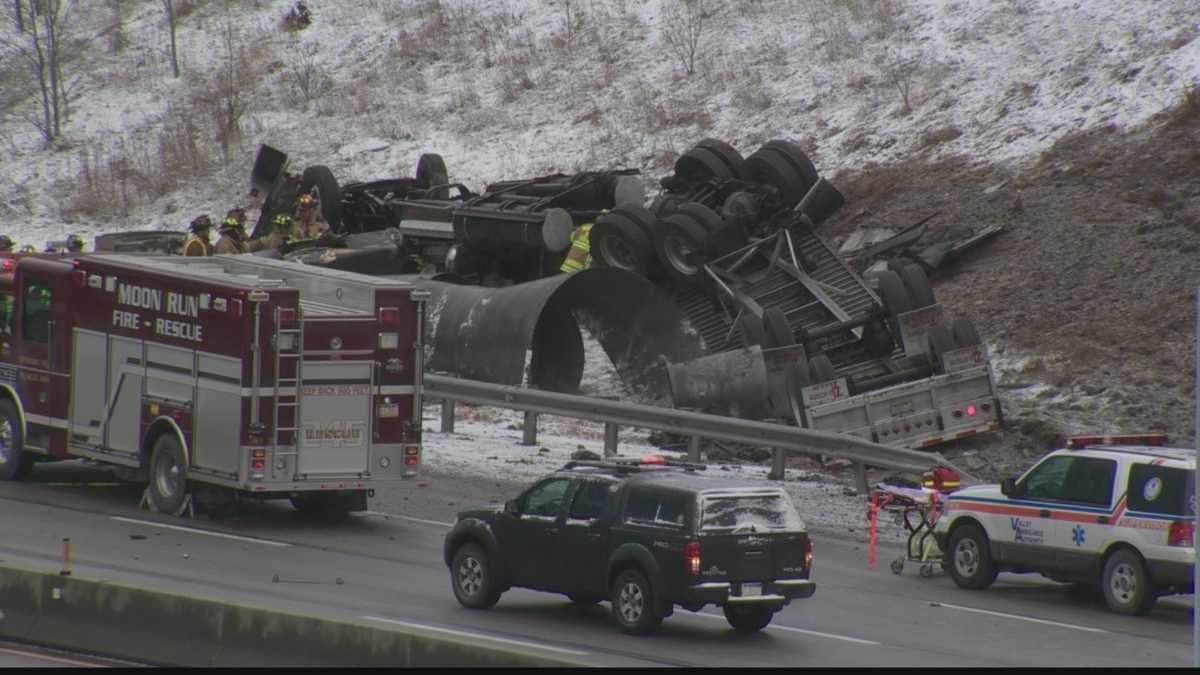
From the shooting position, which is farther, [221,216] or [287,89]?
[287,89]

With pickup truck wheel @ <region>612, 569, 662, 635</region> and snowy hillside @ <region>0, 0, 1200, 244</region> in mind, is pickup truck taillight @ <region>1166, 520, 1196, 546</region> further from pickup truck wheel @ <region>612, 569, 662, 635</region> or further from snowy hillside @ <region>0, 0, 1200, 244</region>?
snowy hillside @ <region>0, 0, 1200, 244</region>

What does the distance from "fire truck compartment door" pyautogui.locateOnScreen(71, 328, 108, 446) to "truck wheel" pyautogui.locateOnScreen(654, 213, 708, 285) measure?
8.22 metres

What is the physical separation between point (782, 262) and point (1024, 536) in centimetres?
861

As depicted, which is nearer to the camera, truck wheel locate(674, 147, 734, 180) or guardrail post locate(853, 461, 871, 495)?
guardrail post locate(853, 461, 871, 495)

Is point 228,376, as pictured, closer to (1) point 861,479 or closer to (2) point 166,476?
(2) point 166,476

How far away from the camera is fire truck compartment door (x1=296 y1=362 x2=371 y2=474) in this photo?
17.2 m

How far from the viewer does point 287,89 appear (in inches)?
1718

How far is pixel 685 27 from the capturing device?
39.2 metres

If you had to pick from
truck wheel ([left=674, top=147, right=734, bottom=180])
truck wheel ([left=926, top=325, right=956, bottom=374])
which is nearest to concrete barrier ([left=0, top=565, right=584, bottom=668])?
truck wheel ([left=926, top=325, right=956, bottom=374])

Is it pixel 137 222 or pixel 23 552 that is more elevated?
pixel 137 222

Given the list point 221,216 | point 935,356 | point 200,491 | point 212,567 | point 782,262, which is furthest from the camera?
point 221,216

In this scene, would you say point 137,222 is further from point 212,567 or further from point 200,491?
point 212,567

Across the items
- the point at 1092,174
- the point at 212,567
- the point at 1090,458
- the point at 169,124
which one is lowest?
the point at 212,567

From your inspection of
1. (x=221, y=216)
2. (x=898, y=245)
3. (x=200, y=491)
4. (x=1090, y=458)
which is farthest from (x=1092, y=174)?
(x=221, y=216)
